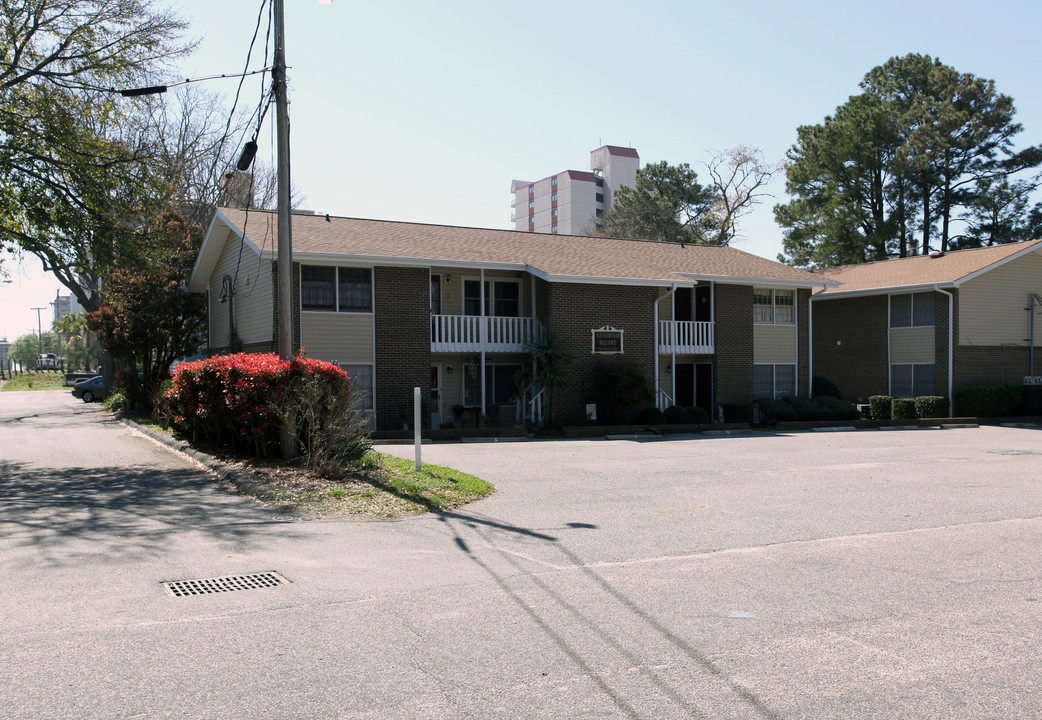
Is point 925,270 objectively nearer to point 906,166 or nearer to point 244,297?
point 906,166

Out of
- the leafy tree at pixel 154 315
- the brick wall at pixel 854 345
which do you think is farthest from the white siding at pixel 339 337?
the brick wall at pixel 854 345

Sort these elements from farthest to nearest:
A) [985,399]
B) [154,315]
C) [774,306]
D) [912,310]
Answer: [912,310] → [774,306] → [154,315] → [985,399]

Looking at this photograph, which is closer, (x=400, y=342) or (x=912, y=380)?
(x=400, y=342)

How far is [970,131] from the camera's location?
146 feet

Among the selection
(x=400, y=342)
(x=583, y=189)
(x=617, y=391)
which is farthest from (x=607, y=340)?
(x=583, y=189)

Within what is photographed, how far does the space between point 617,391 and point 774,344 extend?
756cm

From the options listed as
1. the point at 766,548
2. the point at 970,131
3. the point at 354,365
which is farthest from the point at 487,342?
the point at 970,131

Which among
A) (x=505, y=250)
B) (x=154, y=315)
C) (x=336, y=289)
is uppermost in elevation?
(x=505, y=250)

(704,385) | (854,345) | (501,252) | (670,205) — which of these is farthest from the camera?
(670,205)

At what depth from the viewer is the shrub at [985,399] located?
27250mm

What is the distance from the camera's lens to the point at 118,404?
30438mm

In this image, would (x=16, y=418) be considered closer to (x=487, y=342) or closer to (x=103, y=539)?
(x=487, y=342)

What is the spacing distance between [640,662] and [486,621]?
1.26m

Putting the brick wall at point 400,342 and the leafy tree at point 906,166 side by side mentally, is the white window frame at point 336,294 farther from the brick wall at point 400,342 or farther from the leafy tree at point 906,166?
the leafy tree at point 906,166
